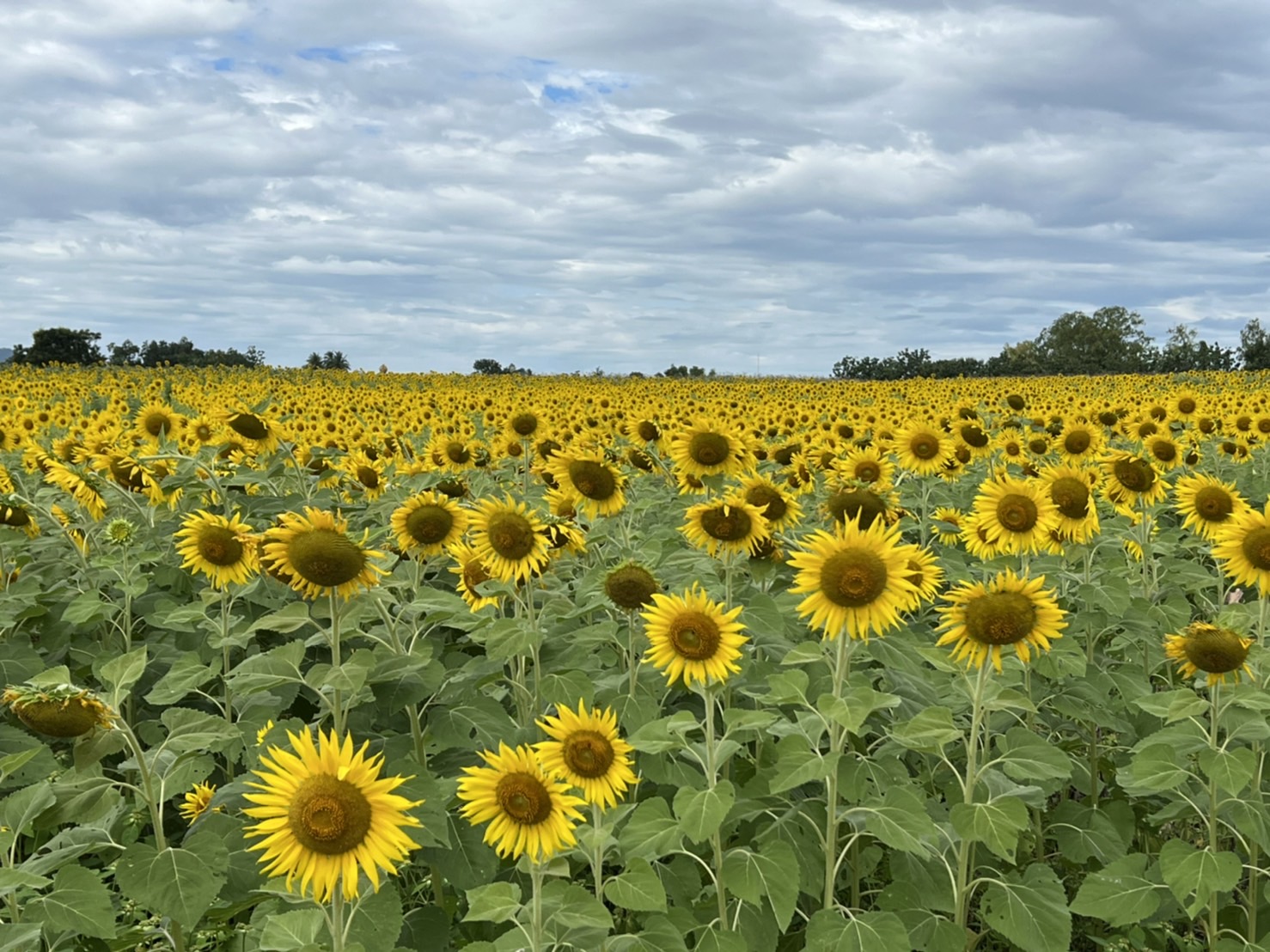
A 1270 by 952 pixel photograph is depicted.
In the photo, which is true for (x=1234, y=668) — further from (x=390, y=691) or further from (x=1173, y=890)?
(x=390, y=691)

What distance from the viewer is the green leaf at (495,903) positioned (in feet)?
9.11

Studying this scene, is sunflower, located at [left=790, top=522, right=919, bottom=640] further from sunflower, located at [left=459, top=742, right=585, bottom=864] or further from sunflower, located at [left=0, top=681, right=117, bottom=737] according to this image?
sunflower, located at [left=0, top=681, right=117, bottom=737]

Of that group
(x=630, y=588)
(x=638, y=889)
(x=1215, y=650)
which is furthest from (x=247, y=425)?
(x=1215, y=650)

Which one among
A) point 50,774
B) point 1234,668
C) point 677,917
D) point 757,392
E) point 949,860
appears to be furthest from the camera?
point 757,392

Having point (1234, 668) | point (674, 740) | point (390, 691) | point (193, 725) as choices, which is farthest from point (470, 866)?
point (1234, 668)

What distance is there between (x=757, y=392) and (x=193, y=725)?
28.2 meters

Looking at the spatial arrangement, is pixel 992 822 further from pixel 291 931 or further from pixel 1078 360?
pixel 1078 360

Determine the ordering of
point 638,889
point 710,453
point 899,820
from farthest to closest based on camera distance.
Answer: point 710,453 → point 899,820 → point 638,889

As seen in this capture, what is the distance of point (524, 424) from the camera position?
902 cm

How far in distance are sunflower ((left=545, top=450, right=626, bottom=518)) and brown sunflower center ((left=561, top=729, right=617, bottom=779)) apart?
272 cm

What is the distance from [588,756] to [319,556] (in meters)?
1.18

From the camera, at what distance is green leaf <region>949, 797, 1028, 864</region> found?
11.0ft

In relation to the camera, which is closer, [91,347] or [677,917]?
[677,917]

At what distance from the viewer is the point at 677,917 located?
348 cm
